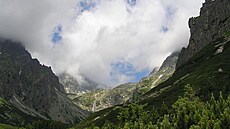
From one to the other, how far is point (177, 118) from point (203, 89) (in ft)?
299

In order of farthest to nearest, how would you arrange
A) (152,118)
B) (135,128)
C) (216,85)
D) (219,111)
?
(216,85) < (152,118) < (135,128) < (219,111)

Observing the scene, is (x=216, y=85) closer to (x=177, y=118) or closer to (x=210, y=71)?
(x=210, y=71)

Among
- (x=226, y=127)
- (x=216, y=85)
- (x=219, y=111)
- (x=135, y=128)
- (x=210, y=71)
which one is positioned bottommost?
(x=226, y=127)

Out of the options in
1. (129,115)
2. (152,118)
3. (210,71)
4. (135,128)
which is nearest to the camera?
(135,128)

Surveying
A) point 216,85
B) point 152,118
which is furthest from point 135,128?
point 216,85

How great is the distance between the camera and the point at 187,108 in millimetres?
62062

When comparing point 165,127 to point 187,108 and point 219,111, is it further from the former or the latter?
point 219,111

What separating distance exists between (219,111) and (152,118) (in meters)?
28.5

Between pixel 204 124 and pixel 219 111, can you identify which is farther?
pixel 219 111

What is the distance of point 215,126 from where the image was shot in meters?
51.5

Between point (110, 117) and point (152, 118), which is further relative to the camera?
point (110, 117)

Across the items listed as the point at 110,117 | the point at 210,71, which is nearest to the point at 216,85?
the point at 210,71

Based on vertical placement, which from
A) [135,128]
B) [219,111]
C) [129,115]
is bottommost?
[219,111]

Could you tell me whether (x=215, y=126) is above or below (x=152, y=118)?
below
